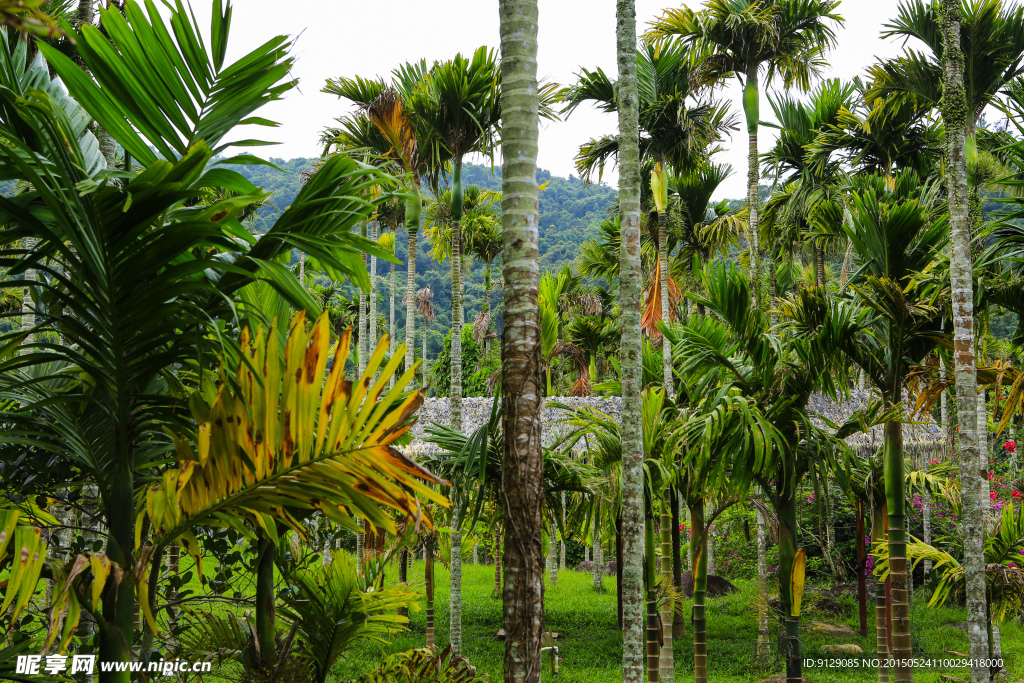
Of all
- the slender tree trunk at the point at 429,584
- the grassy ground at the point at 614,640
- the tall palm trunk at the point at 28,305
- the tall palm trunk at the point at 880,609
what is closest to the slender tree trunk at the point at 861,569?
the grassy ground at the point at 614,640

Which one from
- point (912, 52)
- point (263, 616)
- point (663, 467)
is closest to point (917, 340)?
point (663, 467)

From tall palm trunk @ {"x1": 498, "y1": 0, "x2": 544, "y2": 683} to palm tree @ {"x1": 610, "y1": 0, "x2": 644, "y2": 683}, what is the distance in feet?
5.46

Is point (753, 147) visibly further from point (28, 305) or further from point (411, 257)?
point (28, 305)

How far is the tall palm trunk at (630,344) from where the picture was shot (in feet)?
16.6

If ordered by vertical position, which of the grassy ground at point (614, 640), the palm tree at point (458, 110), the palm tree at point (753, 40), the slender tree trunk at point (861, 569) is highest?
the palm tree at point (753, 40)

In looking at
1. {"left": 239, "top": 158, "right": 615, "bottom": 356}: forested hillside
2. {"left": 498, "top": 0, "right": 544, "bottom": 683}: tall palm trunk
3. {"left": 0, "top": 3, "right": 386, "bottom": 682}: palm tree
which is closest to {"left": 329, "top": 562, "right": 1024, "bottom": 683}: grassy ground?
{"left": 498, "top": 0, "right": 544, "bottom": 683}: tall palm trunk

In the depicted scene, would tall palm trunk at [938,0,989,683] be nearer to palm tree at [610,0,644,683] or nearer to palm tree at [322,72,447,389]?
palm tree at [610,0,644,683]

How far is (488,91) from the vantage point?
358 inches

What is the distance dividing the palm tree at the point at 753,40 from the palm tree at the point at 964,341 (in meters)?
4.49

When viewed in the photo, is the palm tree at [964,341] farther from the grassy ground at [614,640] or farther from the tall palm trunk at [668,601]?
the grassy ground at [614,640]

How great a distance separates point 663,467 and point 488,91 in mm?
5269

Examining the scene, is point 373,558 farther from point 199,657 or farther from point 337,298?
point 337,298

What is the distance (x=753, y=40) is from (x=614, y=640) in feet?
32.8

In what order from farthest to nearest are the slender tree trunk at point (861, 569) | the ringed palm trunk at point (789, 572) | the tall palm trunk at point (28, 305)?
the slender tree trunk at point (861, 569) < the ringed palm trunk at point (789, 572) < the tall palm trunk at point (28, 305)
